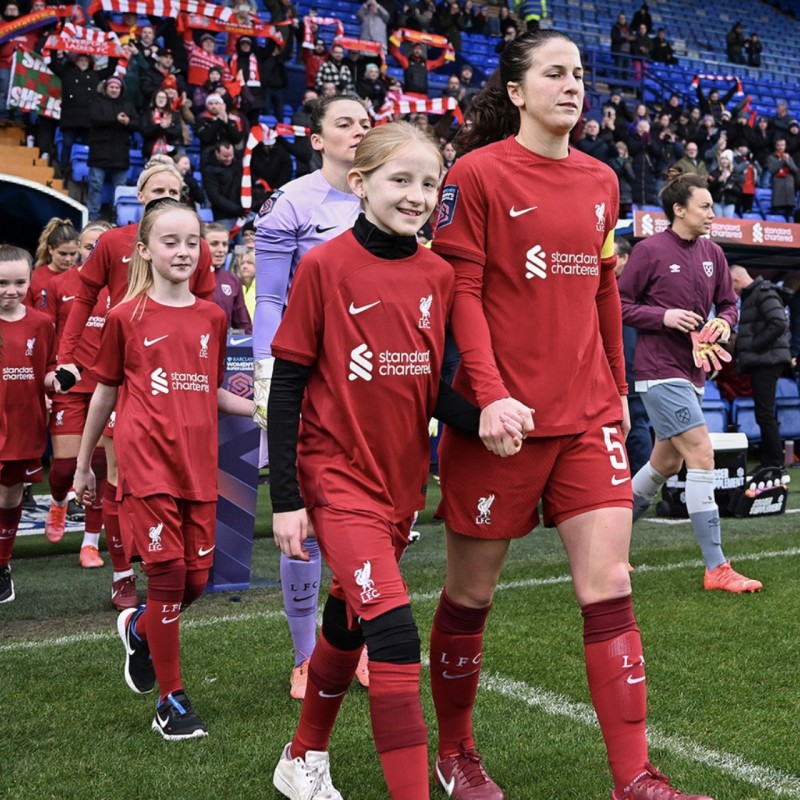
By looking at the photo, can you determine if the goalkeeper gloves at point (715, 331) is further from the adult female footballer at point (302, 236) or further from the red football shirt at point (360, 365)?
the red football shirt at point (360, 365)

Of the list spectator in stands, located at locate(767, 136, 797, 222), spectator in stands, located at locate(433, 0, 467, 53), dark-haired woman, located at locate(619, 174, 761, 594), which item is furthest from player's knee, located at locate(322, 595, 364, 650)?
spectator in stands, located at locate(433, 0, 467, 53)

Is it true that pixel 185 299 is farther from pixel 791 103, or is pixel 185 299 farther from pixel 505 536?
pixel 791 103

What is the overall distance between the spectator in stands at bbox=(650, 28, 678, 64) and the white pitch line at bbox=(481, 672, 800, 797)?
983 inches

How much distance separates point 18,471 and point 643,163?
1557 cm

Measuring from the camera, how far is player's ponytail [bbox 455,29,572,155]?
3029 millimetres

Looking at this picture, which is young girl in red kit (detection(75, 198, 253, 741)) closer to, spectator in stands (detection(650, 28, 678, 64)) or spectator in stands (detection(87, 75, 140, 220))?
spectator in stands (detection(87, 75, 140, 220))

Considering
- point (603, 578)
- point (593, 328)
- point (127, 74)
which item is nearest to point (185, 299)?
point (593, 328)

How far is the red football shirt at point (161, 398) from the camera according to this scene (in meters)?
3.77

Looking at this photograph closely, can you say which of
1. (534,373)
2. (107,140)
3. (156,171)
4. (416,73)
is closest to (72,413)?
(156,171)

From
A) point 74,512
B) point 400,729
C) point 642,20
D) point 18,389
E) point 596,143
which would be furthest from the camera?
point 642,20

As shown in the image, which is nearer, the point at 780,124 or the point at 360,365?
the point at 360,365

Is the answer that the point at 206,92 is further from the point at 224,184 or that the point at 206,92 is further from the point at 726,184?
the point at 726,184

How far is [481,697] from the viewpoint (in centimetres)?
388

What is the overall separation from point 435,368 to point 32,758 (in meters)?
1.78
